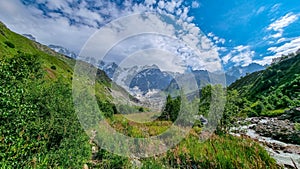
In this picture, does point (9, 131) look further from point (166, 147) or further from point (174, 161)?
point (166, 147)

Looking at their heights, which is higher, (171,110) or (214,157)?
(171,110)

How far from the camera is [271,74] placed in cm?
10481

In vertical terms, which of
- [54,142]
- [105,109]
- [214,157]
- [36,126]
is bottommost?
[54,142]

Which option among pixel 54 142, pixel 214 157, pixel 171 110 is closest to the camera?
pixel 214 157

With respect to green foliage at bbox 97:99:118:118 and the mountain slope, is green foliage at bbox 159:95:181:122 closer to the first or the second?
green foliage at bbox 97:99:118:118

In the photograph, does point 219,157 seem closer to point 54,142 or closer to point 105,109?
point 54,142

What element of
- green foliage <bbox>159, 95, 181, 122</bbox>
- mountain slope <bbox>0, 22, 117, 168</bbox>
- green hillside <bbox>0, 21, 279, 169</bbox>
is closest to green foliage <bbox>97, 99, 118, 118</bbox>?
green foliage <bbox>159, 95, 181, 122</bbox>

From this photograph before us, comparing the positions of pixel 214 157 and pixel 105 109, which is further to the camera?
pixel 105 109

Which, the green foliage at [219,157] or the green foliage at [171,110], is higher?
the green foliage at [171,110]

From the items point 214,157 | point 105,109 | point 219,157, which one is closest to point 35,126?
point 214,157

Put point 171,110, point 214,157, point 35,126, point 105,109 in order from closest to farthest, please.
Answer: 1. point 35,126
2. point 214,157
3. point 105,109
4. point 171,110

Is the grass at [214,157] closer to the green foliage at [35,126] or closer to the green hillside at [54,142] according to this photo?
the green hillside at [54,142]

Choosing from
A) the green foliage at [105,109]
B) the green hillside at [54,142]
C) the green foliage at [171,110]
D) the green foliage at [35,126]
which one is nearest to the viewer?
the green foliage at [35,126]

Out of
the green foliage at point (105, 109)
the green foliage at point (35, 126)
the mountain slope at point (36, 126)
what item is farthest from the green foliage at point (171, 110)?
the green foliage at point (35, 126)
